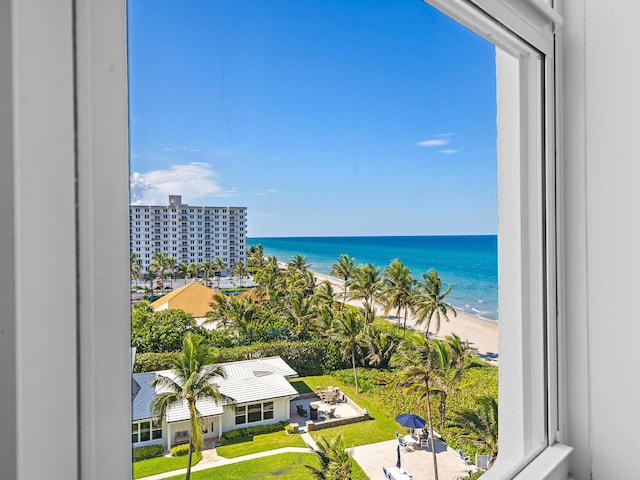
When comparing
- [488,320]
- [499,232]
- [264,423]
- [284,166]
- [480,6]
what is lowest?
[264,423]

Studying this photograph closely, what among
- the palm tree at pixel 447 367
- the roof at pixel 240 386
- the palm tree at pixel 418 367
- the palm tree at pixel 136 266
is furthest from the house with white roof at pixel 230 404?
the palm tree at pixel 447 367

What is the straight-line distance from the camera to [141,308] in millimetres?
528

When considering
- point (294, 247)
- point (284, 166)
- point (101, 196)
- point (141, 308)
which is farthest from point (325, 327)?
point (101, 196)

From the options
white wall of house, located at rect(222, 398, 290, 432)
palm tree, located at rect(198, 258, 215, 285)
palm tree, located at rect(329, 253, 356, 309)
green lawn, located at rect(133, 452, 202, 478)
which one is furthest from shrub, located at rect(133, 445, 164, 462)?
palm tree, located at rect(329, 253, 356, 309)

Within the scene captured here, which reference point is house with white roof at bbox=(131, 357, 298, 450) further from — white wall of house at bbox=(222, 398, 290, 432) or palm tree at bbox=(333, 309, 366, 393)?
palm tree at bbox=(333, 309, 366, 393)

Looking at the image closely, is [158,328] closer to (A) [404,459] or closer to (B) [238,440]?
(B) [238,440]

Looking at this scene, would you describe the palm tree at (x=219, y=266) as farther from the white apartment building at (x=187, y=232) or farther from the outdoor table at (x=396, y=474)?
the outdoor table at (x=396, y=474)

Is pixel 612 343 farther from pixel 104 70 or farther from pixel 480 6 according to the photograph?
pixel 104 70

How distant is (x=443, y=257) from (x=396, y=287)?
155 millimetres

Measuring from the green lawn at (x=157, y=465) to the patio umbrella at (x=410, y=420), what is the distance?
0.57m

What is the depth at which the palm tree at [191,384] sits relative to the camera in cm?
56

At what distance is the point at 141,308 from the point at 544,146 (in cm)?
99

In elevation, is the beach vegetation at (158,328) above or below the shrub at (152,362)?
above

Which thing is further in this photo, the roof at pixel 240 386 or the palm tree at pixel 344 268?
the palm tree at pixel 344 268
